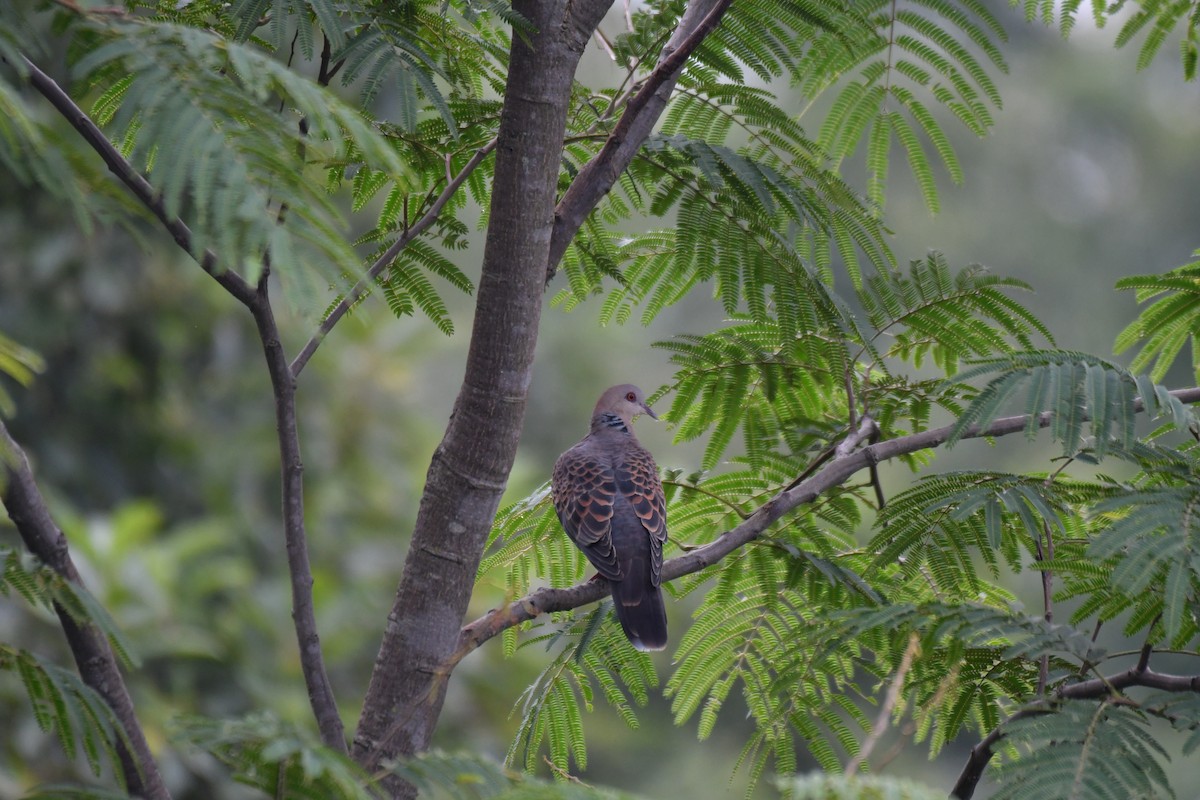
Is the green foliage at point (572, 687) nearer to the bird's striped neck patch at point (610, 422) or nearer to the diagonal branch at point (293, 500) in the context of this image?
the diagonal branch at point (293, 500)

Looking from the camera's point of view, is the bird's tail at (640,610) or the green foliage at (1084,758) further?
the bird's tail at (640,610)

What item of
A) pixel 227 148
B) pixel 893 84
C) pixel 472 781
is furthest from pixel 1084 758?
pixel 893 84

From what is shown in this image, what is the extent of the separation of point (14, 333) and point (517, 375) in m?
4.57

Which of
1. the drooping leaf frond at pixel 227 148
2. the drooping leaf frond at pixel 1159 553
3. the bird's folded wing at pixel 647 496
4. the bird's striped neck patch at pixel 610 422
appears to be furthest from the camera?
the bird's striped neck patch at pixel 610 422

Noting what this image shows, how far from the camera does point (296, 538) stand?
2.05 metres

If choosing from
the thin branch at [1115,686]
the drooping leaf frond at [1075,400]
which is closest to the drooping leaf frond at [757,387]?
the drooping leaf frond at [1075,400]

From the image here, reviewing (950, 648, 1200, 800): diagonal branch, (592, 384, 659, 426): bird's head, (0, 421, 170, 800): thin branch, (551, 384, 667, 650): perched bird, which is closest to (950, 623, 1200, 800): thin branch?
(950, 648, 1200, 800): diagonal branch

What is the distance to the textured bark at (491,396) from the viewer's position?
217 cm

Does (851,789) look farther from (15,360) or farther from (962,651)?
(15,360)

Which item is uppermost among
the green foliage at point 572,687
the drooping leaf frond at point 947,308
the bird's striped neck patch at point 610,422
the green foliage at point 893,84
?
the green foliage at point 893,84

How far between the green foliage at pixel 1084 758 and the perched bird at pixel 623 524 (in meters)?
1.13

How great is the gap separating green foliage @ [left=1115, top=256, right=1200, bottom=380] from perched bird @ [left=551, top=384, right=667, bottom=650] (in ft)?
4.71

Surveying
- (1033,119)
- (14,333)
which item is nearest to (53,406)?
(14,333)

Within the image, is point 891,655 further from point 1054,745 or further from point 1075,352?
point 1075,352
